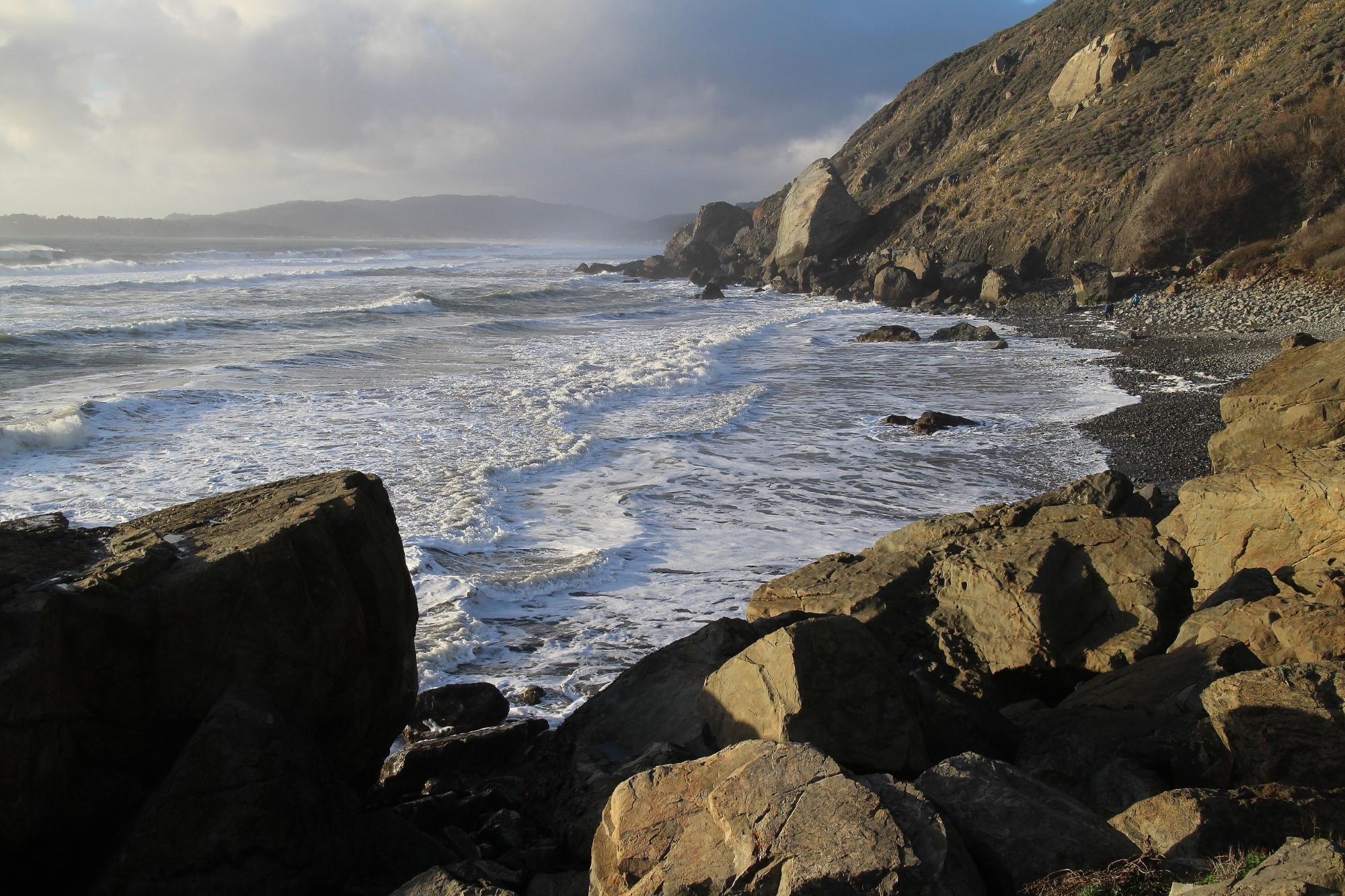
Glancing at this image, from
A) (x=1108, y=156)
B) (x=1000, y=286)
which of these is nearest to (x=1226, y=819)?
(x=1000, y=286)

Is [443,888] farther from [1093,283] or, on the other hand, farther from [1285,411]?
[1093,283]

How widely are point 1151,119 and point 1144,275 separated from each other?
1155 centimetres

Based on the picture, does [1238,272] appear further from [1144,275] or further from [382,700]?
[382,700]

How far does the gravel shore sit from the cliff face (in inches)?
167

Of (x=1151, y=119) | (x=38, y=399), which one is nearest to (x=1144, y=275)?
(x=1151, y=119)

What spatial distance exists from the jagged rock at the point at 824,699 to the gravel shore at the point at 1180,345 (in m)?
8.01

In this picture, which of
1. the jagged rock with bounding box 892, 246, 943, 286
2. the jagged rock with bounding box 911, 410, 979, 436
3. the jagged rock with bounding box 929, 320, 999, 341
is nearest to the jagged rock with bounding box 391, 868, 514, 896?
the jagged rock with bounding box 911, 410, 979, 436

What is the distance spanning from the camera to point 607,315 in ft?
116

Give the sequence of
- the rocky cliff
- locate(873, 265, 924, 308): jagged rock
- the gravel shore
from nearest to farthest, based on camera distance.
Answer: the gravel shore < the rocky cliff < locate(873, 265, 924, 308): jagged rock

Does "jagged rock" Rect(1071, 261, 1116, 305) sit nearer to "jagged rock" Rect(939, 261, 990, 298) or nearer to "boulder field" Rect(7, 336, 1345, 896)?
"jagged rock" Rect(939, 261, 990, 298)

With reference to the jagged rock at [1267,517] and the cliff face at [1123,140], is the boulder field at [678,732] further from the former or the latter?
the cliff face at [1123,140]

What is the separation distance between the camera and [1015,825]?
3.10 meters

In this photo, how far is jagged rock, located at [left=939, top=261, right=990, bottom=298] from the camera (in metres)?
35.9

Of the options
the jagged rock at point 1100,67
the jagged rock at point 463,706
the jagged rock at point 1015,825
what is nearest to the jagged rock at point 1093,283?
the jagged rock at point 1100,67
